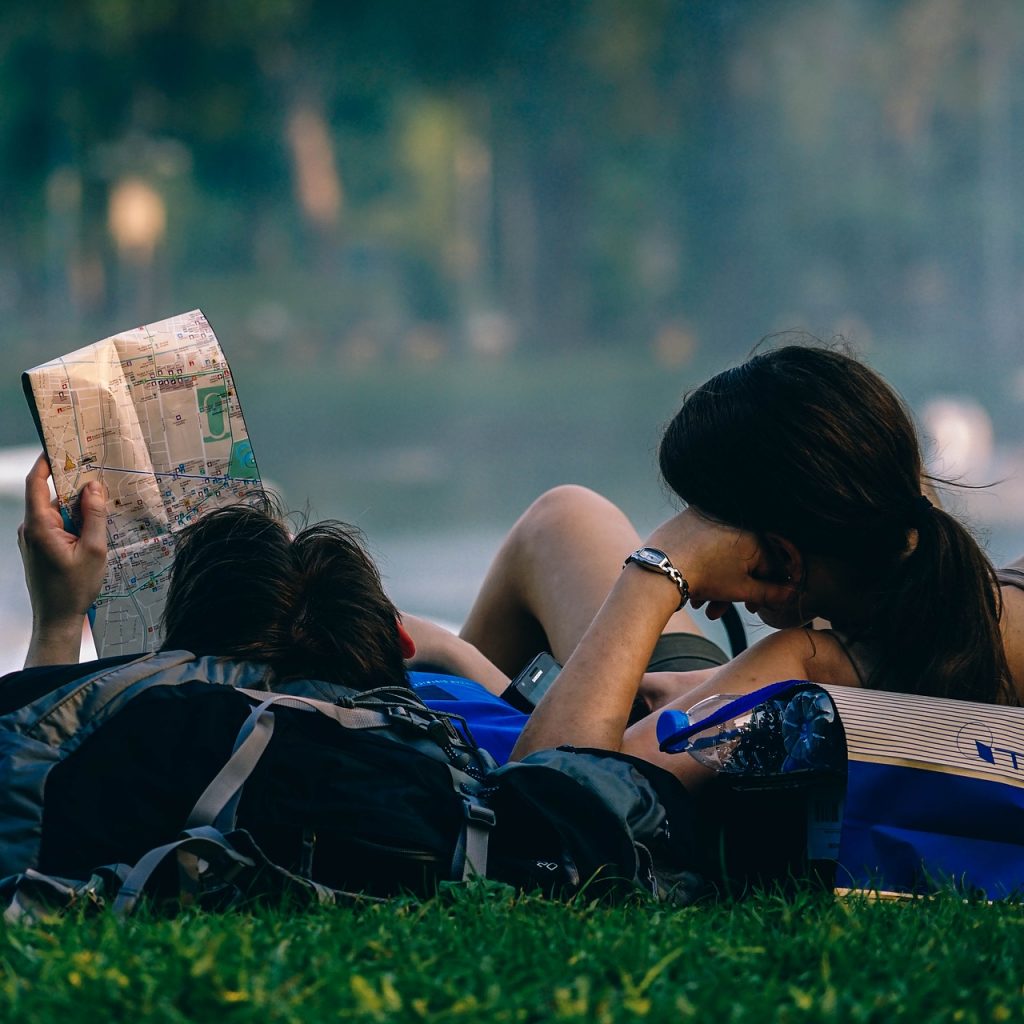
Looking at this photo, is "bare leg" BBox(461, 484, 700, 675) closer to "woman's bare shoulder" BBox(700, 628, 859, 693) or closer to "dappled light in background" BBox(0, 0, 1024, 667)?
"woman's bare shoulder" BBox(700, 628, 859, 693)

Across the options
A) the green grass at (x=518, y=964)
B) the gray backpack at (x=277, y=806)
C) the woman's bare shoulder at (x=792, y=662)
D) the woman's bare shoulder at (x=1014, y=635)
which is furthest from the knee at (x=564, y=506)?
the green grass at (x=518, y=964)

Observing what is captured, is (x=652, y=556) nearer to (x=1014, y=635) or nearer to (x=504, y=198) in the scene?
(x=1014, y=635)

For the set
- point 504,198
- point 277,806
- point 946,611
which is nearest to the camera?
point 277,806

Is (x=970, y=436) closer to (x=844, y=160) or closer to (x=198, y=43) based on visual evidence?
(x=844, y=160)

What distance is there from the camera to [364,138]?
49.5 ft

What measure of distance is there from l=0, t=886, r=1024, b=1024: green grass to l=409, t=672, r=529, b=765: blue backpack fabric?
17.3 inches

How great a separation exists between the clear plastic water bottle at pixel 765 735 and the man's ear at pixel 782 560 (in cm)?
24

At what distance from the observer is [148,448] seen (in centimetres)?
172

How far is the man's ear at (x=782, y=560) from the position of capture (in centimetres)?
162

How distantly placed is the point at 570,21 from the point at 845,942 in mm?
15443

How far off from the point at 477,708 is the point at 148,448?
1.77ft

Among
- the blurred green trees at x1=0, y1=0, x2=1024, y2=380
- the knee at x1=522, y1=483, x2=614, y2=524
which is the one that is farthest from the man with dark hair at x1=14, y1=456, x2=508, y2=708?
the blurred green trees at x1=0, y1=0, x2=1024, y2=380

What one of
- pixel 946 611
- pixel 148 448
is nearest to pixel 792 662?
pixel 946 611

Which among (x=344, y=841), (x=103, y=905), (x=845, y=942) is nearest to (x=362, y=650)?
(x=344, y=841)
